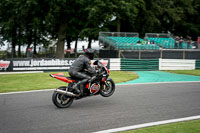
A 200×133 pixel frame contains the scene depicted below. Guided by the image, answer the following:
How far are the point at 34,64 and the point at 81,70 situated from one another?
10.6 meters

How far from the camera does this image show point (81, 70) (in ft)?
23.7

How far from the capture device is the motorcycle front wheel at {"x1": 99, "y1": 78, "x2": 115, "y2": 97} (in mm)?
7739

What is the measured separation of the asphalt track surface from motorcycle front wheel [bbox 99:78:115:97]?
0.79ft

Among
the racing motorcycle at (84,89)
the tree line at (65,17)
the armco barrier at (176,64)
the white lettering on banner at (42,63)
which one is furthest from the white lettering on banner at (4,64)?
the armco barrier at (176,64)

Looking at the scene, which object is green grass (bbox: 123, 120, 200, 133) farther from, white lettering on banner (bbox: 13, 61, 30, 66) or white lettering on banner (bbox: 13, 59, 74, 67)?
white lettering on banner (bbox: 13, 61, 30, 66)

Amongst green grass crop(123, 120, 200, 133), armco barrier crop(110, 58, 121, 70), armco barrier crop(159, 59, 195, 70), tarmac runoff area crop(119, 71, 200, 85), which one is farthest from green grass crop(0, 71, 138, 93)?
armco barrier crop(159, 59, 195, 70)

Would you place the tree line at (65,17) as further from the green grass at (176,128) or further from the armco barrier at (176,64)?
the green grass at (176,128)

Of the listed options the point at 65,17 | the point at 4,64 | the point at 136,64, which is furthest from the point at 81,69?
the point at 65,17

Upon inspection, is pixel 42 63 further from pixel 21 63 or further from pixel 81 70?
pixel 81 70

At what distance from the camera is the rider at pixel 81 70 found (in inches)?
276

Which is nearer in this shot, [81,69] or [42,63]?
[81,69]

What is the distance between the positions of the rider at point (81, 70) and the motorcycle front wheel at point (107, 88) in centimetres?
70

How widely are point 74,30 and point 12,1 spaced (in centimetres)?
739

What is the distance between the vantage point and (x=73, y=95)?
6836 millimetres
